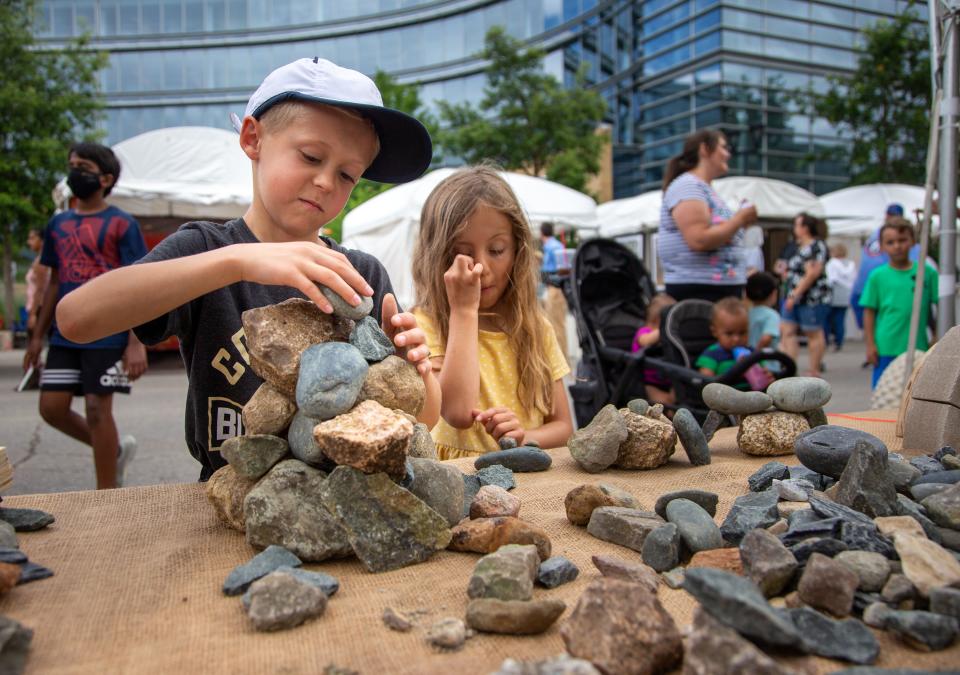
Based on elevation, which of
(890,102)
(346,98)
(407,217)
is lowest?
(346,98)

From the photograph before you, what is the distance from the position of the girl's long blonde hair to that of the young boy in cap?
30cm

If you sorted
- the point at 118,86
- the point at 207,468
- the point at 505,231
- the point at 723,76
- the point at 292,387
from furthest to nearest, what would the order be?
the point at 118,86 < the point at 723,76 < the point at 505,231 < the point at 207,468 < the point at 292,387

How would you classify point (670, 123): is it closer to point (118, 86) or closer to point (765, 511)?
point (765, 511)

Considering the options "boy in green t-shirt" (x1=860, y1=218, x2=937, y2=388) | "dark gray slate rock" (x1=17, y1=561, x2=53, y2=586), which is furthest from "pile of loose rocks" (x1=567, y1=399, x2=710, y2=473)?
"boy in green t-shirt" (x1=860, y1=218, x2=937, y2=388)

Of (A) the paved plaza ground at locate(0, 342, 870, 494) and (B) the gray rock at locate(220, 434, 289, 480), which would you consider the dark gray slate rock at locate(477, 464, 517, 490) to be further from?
(A) the paved plaza ground at locate(0, 342, 870, 494)

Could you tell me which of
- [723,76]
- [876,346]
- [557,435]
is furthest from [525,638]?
[723,76]

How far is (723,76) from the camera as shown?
1856 cm

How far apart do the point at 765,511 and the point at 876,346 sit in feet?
15.2

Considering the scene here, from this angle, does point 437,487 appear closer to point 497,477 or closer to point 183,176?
point 497,477

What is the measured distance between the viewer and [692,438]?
1.75 m

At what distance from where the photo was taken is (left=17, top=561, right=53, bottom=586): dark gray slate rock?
102cm

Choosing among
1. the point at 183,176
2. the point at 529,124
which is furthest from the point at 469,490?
the point at 529,124

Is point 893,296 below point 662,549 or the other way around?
the other way around

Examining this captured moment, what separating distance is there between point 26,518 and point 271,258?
0.66 m
